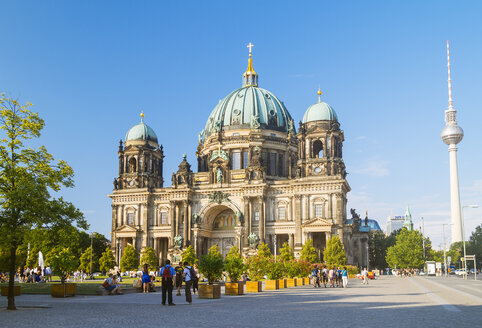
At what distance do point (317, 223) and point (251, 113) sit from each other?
28.7 meters

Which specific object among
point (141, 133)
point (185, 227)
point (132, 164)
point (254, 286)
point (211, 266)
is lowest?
point (254, 286)

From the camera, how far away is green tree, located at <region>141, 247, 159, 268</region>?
8919 centimetres

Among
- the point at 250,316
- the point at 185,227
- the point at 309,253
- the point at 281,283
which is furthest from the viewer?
the point at 185,227

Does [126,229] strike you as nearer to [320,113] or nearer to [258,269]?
[320,113]

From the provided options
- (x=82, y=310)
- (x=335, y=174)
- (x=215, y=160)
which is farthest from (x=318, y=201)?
(x=82, y=310)

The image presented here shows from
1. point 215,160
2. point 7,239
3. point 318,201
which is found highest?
point 215,160

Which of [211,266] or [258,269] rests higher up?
[211,266]

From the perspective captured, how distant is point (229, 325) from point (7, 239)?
1186 cm

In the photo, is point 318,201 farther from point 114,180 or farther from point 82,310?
point 82,310

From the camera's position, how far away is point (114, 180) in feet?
328

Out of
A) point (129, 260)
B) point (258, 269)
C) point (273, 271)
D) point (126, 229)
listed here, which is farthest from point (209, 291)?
point (126, 229)

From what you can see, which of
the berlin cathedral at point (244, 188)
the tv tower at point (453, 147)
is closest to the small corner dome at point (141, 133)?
the berlin cathedral at point (244, 188)

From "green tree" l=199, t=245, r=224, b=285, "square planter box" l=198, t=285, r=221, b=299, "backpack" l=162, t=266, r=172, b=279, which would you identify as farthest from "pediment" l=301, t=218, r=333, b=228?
"backpack" l=162, t=266, r=172, b=279

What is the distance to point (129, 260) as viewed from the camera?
89562 millimetres
